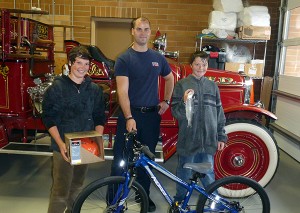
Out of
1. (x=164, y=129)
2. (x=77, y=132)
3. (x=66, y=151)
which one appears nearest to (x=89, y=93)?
(x=77, y=132)

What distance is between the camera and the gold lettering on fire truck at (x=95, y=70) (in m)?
3.92

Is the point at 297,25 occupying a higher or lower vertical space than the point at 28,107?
higher

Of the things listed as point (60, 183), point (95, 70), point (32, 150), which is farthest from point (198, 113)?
point (32, 150)

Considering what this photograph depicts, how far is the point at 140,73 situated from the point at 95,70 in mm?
1398

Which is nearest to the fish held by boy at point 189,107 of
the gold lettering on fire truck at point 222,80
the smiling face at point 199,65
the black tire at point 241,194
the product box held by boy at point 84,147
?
the smiling face at point 199,65

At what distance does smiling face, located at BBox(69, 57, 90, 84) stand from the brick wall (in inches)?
187

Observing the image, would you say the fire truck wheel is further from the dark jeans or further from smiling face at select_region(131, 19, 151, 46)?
smiling face at select_region(131, 19, 151, 46)

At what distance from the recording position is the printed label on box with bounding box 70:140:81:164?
2.12m

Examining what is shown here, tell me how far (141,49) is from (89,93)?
0.66m

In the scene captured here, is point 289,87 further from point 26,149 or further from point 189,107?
point 26,149

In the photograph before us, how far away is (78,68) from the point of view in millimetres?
2242

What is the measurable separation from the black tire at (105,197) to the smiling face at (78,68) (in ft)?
2.51

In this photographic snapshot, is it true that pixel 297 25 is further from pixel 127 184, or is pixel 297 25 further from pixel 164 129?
pixel 127 184

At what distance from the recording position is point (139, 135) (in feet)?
9.28
